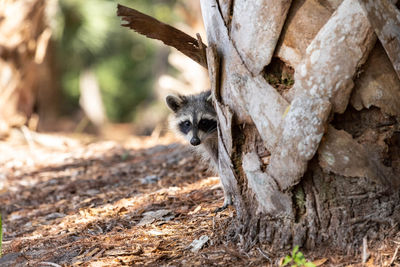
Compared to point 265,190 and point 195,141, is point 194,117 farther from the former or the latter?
point 265,190

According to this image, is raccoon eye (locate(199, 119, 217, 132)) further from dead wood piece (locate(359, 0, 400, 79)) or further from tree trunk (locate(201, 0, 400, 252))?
dead wood piece (locate(359, 0, 400, 79))

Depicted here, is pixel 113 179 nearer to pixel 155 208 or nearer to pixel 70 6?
pixel 155 208

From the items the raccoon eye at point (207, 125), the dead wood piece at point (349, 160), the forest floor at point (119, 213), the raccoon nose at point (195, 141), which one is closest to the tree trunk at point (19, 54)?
the forest floor at point (119, 213)

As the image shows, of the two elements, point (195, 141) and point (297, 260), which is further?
point (195, 141)

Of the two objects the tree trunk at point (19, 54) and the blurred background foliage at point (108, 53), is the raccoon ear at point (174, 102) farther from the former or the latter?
the blurred background foliage at point (108, 53)

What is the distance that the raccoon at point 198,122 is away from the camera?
13.9ft

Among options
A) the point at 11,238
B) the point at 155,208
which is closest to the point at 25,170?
the point at 11,238

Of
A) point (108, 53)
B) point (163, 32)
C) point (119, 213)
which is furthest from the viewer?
point (108, 53)

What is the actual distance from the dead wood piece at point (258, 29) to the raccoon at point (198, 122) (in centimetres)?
Answer: 201

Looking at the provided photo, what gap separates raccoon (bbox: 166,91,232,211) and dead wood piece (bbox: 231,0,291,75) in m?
2.01

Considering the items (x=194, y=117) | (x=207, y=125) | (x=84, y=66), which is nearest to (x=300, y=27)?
(x=207, y=125)

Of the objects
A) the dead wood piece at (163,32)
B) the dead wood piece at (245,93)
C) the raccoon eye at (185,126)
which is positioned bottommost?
the raccoon eye at (185,126)

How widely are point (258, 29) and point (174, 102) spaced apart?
2947mm

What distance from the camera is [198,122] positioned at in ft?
14.6
